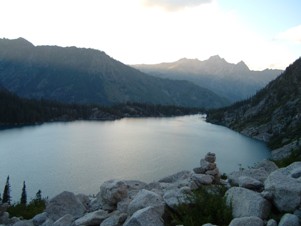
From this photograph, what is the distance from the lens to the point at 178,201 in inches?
618

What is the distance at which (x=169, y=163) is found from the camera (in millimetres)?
118312

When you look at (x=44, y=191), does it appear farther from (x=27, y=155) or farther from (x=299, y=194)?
(x=299, y=194)

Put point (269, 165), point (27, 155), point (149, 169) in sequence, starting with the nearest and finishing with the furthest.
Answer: point (269, 165) → point (149, 169) → point (27, 155)

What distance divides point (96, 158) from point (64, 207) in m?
106

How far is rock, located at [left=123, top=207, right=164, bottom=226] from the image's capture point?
14359 mm

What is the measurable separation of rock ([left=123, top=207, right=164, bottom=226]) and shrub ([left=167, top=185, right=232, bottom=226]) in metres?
0.63

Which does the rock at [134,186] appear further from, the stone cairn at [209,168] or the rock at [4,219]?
the rock at [4,219]

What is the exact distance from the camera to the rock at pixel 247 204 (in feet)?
43.9

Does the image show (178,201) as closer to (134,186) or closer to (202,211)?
(202,211)

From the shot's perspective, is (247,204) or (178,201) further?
(178,201)

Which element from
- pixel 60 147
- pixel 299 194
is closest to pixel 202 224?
pixel 299 194

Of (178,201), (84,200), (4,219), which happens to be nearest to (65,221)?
(84,200)

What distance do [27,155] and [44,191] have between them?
51.2 meters

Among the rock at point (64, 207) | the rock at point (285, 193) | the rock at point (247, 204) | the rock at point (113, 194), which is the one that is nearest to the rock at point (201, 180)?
the rock at point (113, 194)
